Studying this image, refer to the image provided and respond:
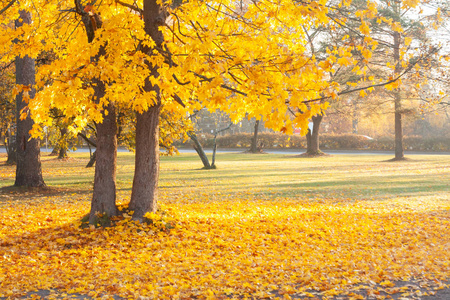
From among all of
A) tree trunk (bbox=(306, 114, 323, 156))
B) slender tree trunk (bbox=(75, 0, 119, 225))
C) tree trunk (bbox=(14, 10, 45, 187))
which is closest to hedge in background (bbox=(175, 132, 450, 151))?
tree trunk (bbox=(306, 114, 323, 156))

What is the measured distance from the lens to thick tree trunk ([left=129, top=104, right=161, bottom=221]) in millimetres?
7402

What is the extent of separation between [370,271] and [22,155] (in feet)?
33.3

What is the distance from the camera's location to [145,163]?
7.41 meters

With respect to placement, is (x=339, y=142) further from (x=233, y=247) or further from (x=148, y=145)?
(x=233, y=247)

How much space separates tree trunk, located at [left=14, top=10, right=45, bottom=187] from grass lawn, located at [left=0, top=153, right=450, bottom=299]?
55cm

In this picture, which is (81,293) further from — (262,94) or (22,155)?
(22,155)

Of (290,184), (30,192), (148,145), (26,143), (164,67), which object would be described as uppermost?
(164,67)

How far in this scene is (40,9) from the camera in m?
7.79

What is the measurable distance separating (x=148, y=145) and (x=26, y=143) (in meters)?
6.25

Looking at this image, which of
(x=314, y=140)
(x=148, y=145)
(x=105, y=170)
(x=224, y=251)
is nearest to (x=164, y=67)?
(x=148, y=145)

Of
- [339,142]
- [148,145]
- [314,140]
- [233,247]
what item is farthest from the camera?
[339,142]

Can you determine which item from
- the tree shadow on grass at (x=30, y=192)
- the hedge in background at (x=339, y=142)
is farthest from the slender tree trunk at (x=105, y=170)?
the hedge in background at (x=339, y=142)

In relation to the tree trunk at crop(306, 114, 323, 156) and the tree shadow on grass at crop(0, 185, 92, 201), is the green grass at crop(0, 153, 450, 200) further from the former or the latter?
the tree trunk at crop(306, 114, 323, 156)

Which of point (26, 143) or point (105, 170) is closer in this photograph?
point (105, 170)
